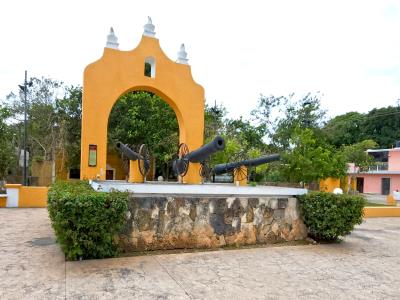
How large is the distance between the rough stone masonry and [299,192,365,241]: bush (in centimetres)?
37

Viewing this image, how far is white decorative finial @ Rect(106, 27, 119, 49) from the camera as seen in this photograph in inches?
370

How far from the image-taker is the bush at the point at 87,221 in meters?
4.84

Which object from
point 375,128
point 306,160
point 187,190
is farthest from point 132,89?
point 375,128

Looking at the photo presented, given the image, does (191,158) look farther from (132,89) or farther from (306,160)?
(306,160)

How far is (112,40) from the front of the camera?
9484 millimetres

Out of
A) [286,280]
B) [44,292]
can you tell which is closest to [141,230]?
[44,292]

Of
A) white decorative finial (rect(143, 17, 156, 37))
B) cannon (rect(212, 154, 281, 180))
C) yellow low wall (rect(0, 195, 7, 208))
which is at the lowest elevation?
yellow low wall (rect(0, 195, 7, 208))

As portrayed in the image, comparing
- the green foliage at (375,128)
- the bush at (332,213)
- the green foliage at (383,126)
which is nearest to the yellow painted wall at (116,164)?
the bush at (332,213)

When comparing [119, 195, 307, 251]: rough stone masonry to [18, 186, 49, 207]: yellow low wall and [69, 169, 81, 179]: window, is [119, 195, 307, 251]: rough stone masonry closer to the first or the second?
[18, 186, 49, 207]: yellow low wall

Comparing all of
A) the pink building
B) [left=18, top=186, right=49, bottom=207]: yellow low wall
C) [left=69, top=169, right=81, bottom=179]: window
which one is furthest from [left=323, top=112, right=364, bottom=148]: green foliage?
[left=18, top=186, right=49, bottom=207]: yellow low wall

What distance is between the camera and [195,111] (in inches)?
415

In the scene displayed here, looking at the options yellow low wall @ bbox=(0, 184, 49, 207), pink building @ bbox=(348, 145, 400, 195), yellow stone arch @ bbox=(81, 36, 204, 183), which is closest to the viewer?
yellow stone arch @ bbox=(81, 36, 204, 183)

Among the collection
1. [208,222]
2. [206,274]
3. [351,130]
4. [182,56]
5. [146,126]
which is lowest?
[206,274]

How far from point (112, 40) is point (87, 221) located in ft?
20.2
